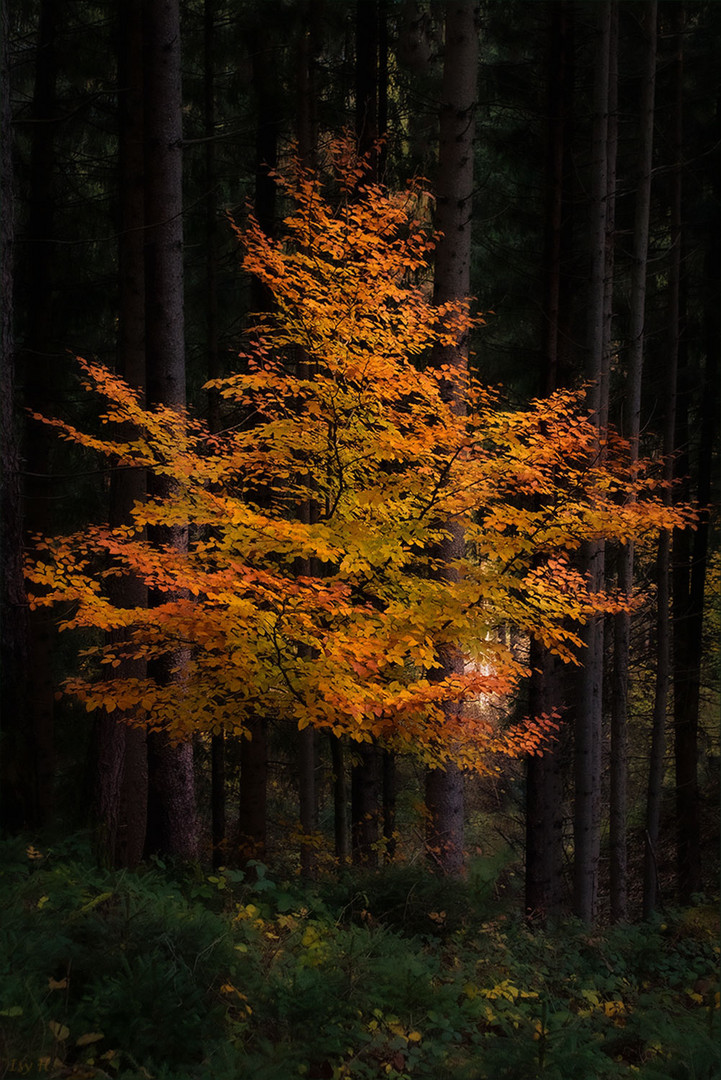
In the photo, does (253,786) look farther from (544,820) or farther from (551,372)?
Result: (551,372)

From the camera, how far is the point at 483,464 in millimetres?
6184

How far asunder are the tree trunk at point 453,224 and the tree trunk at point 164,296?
2.44 m

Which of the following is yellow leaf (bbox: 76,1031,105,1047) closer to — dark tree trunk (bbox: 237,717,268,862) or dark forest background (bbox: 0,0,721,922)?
dark forest background (bbox: 0,0,721,922)

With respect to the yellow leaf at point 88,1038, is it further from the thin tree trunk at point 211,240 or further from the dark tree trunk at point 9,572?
the thin tree trunk at point 211,240

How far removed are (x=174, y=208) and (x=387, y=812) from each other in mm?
10859

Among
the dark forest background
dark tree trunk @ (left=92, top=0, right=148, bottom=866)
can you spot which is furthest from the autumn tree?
dark tree trunk @ (left=92, top=0, right=148, bottom=866)

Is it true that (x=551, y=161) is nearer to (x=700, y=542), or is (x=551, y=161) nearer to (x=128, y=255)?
(x=128, y=255)

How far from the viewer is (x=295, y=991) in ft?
13.6

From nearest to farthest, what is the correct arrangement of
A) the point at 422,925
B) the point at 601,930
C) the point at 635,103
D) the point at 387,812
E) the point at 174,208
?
the point at 422,925, the point at 174,208, the point at 601,930, the point at 635,103, the point at 387,812

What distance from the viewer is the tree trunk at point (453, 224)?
7.11 meters

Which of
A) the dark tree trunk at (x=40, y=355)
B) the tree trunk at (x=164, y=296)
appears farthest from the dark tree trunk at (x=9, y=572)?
the dark tree trunk at (x=40, y=355)

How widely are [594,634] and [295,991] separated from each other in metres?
6.09

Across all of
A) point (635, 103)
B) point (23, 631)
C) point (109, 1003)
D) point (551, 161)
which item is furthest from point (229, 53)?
point (109, 1003)

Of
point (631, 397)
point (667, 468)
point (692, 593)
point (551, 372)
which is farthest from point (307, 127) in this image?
point (692, 593)
